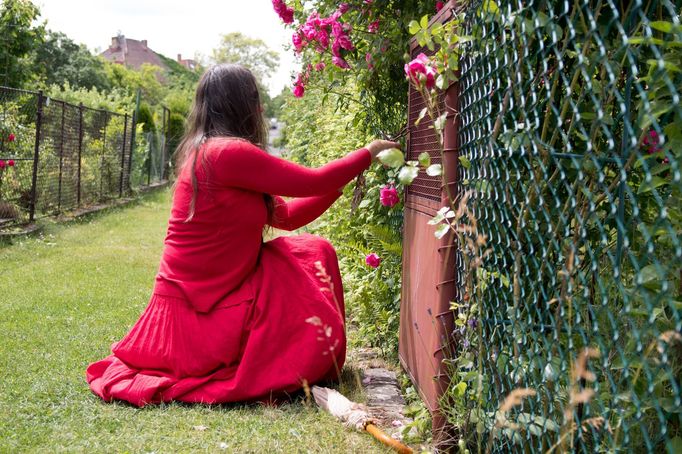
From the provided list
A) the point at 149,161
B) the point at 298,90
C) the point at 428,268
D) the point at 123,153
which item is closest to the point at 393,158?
the point at 428,268

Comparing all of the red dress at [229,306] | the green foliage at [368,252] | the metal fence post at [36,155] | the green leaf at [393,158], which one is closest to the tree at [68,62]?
the metal fence post at [36,155]

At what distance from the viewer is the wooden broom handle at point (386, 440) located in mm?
2537

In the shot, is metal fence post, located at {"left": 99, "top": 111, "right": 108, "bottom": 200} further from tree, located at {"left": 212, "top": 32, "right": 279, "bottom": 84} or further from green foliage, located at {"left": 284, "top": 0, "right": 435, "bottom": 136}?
tree, located at {"left": 212, "top": 32, "right": 279, "bottom": 84}

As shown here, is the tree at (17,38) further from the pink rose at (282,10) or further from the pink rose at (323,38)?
the pink rose at (323,38)

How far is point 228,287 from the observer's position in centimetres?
334

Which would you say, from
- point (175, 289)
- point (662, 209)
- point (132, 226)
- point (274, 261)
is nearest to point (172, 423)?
point (175, 289)

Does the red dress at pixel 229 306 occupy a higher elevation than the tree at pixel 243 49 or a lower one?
lower

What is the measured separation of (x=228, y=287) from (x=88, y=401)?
2.64 ft

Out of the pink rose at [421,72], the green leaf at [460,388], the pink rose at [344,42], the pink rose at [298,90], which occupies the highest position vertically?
the pink rose at [344,42]

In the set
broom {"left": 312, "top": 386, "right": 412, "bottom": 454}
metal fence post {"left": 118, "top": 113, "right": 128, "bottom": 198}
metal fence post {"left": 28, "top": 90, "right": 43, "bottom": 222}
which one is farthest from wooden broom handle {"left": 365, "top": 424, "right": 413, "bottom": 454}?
metal fence post {"left": 118, "top": 113, "right": 128, "bottom": 198}

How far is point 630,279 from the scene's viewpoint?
2.13 meters

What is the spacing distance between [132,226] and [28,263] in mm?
3949

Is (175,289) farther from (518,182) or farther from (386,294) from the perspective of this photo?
(518,182)

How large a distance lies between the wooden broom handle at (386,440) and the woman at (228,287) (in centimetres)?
55
